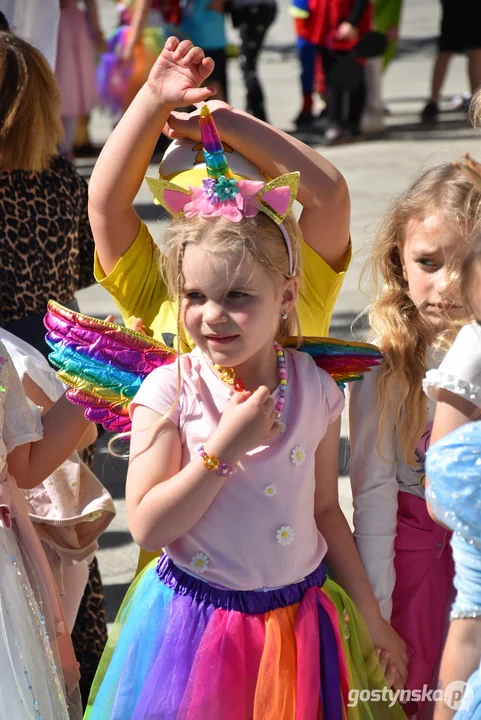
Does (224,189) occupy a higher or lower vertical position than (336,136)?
higher

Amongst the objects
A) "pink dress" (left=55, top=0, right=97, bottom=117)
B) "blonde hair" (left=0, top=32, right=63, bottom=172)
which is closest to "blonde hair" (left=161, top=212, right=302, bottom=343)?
"blonde hair" (left=0, top=32, right=63, bottom=172)

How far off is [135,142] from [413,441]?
0.86m

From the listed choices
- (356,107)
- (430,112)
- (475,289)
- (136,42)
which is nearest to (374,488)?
(475,289)

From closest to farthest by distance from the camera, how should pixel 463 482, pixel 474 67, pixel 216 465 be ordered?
1. pixel 463 482
2. pixel 216 465
3. pixel 474 67

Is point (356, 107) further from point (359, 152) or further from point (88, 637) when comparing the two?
point (88, 637)

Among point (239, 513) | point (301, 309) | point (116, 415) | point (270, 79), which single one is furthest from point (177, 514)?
point (270, 79)

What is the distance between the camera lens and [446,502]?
5.82ft

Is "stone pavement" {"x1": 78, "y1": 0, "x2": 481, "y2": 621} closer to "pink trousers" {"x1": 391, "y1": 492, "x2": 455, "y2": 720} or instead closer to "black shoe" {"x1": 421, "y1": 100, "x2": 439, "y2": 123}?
"black shoe" {"x1": 421, "y1": 100, "x2": 439, "y2": 123}

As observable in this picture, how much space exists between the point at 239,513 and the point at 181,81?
87cm

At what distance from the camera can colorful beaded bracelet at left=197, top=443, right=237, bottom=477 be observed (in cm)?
187

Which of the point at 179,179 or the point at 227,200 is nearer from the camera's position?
the point at 227,200

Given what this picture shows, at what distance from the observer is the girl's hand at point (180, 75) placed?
2.12 meters

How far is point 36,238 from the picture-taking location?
2816mm

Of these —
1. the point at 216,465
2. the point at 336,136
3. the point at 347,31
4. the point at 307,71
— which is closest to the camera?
the point at 216,465
